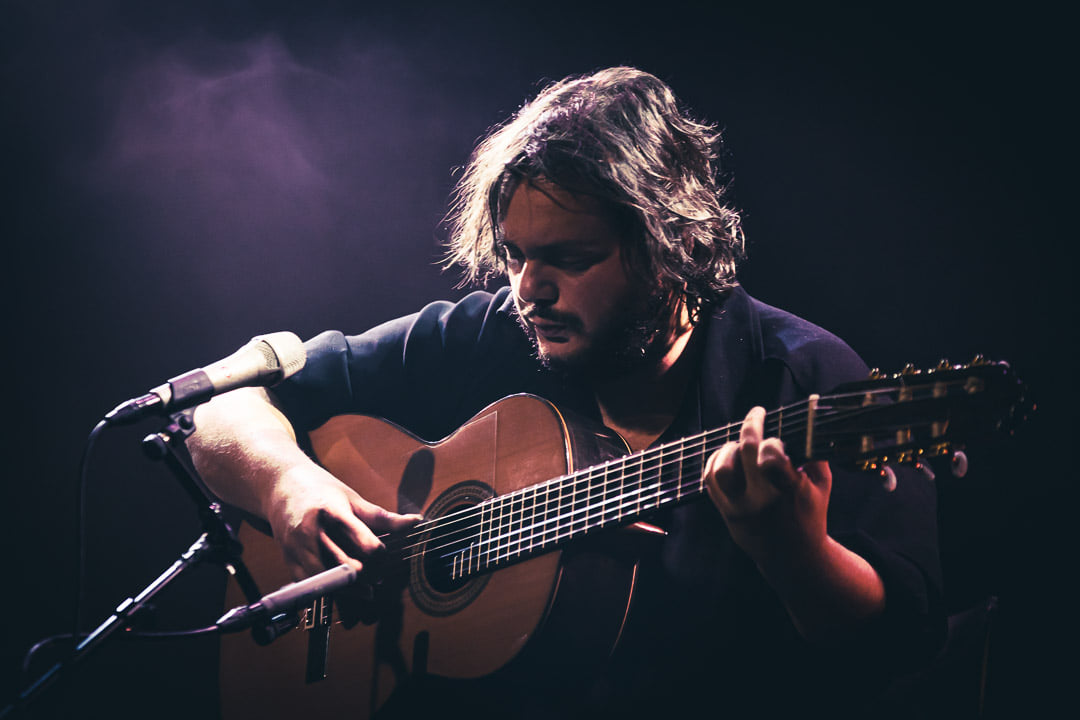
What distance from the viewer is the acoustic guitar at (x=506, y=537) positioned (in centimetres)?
124

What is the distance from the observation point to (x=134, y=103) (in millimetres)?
2717

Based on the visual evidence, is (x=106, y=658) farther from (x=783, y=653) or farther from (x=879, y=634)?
(x=879, y=634)

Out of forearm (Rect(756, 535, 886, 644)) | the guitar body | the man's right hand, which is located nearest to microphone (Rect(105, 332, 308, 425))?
the man's right hand

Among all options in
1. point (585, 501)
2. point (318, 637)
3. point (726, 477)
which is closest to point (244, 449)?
point (318, 637)

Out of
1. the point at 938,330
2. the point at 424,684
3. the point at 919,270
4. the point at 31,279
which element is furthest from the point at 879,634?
the point at 31,279

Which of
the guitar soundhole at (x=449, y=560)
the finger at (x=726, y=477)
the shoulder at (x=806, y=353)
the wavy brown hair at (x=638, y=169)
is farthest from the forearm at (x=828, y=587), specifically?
the wavy brown hair at (x=638, y=169)

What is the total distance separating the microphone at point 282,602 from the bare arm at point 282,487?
265 millimetres

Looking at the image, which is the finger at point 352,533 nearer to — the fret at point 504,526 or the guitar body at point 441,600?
the guitar body at point 441,600

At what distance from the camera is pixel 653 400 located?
1.97 metres

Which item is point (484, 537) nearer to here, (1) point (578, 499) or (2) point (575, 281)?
(1) point (578, 499)

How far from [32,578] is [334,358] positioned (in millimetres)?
1490

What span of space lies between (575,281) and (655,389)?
0.41 metres

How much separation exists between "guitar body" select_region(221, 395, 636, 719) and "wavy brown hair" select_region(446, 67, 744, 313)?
548 mm

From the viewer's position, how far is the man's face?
181 centimetres
